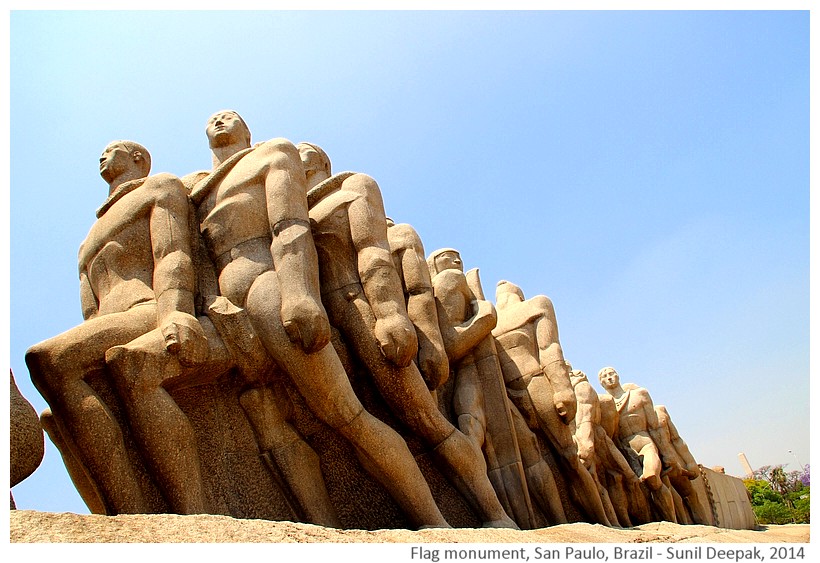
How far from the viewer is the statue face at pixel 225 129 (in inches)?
262

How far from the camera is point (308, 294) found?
17.4ft

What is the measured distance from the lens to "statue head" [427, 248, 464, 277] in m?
8.88

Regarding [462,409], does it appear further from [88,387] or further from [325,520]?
[88,387]

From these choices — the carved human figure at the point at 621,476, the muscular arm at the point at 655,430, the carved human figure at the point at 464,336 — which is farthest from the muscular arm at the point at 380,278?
the muscular arm at the point at 655,430

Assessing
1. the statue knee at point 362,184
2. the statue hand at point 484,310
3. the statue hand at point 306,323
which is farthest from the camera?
the statue hand at point 484,310

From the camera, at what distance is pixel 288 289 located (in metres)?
5.33

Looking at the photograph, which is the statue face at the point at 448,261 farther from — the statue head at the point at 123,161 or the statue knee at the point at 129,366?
the statue knee at the point at 129,366

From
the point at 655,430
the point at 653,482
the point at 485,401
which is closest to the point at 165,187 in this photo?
the point at 485,401

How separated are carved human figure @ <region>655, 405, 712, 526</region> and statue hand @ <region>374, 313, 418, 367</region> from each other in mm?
7307

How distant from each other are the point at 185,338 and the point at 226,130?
90.5 inches

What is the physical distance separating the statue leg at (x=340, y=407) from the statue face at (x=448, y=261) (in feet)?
11.6

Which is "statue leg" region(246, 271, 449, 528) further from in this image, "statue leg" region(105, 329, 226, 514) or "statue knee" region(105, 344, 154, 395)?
"statue knee" region(105, 344, 154, 395)

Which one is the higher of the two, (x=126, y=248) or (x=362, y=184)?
(x=362, y=184)

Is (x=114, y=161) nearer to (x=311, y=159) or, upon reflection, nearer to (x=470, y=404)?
(x=311, y=159)
